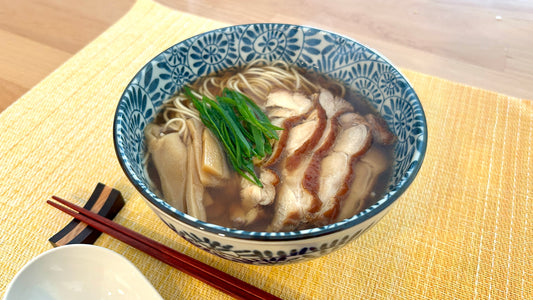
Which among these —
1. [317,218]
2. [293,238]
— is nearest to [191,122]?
[317,218]

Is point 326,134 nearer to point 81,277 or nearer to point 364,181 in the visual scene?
point 364,181

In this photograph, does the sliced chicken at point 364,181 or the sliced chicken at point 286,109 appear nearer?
the sliced chicken at point 364,181

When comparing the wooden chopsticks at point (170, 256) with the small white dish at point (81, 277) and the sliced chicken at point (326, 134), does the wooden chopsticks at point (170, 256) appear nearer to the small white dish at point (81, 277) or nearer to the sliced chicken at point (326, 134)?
the small white dish at point (81, 277)

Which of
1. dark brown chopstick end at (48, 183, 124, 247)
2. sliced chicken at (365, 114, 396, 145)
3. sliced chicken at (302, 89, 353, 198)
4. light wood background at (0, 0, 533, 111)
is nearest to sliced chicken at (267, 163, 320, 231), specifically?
sliced chicken at (302, 89, 353, 198)

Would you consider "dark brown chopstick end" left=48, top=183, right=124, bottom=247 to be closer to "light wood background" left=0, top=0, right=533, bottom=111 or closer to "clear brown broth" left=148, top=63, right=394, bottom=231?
"clear brown broth" left=148, top=63, right=394, bottom=231

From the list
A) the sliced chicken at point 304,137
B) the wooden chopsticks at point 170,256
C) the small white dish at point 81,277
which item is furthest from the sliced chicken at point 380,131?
the small white dish at point 81,277

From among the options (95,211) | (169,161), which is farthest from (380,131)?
(95,211)

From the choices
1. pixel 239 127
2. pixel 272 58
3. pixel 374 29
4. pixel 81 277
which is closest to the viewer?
pixel 81 277

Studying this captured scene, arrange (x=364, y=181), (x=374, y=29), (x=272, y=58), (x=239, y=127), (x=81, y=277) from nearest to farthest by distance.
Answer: (x=81, y=277) → (x=364, y=181) → (x=239, y=127) → (x=272, y=58) → (x=374, y=29)
